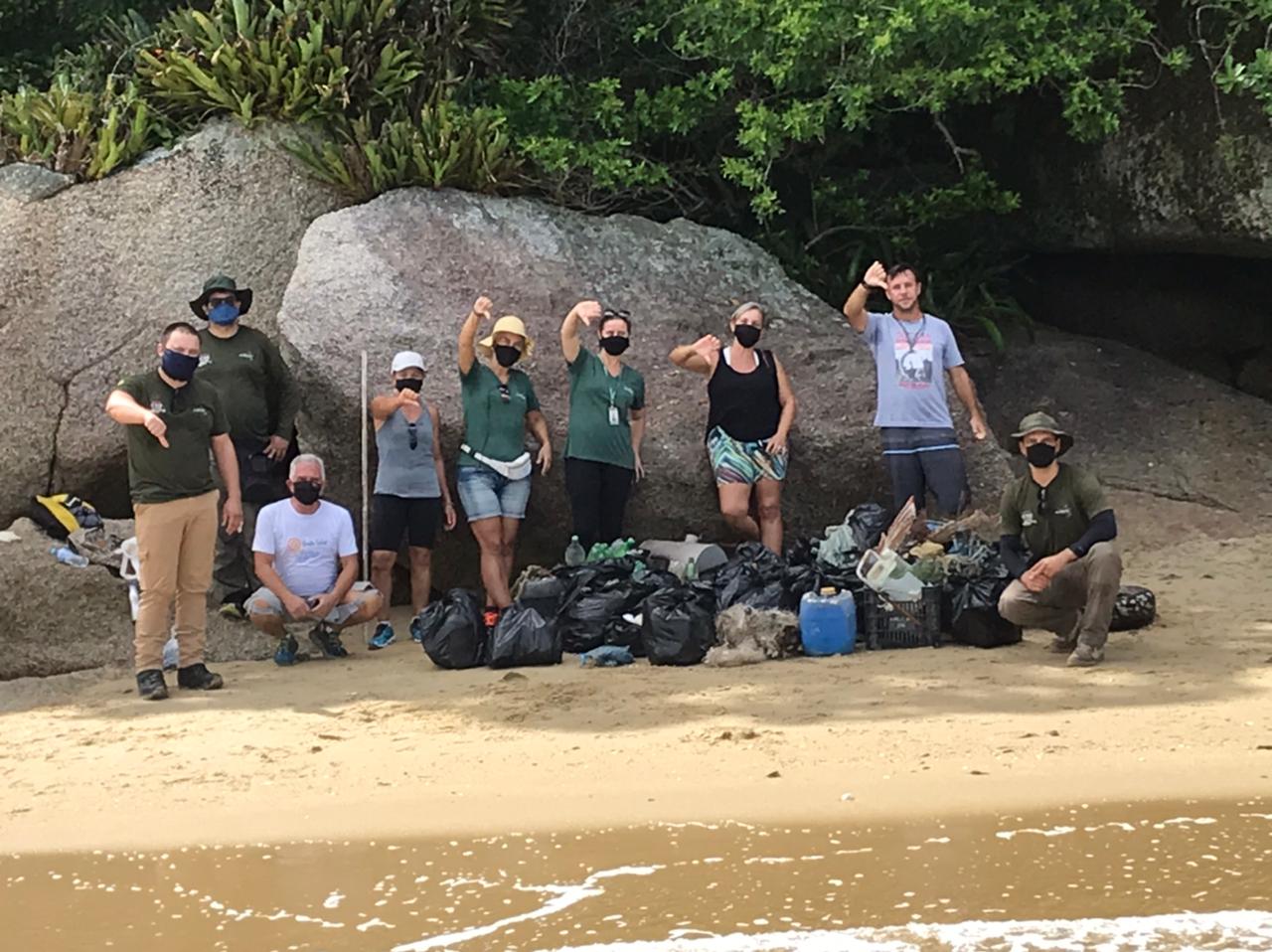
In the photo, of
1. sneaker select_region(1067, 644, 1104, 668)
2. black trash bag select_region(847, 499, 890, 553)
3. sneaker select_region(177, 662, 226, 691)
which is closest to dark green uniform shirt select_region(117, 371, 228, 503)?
sneaker select_region(177, 662, 226, 691)

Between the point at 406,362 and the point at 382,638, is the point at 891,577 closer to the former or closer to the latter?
the point at 382,638

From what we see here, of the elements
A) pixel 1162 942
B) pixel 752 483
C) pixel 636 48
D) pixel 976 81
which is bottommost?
pixel 1162 942

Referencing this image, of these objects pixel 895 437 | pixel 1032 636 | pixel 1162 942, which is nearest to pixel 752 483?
pixel 895 437

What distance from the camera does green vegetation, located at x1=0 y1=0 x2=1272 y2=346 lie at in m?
11.5

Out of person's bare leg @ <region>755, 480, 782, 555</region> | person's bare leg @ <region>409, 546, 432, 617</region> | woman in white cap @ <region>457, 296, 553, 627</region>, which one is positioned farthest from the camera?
person's bare leg @ <region>755, 480, 782, 555</region>

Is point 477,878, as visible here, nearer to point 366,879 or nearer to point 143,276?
point 366,879

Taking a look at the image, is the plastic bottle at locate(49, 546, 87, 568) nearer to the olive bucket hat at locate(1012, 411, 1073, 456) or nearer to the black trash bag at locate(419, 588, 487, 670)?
the black trash bag at locate(419, 588, 487, 670)

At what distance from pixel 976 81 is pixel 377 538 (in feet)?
16.1

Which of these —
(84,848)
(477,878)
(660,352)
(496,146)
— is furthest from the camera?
(496,146)

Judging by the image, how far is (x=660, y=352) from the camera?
1133cm

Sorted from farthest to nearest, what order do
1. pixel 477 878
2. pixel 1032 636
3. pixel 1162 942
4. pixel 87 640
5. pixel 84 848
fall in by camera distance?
1. pixel 87 640
2. pixel 1032 636
3. pixel 84 848
4. pixel 477 878
5. pixel 1162 942

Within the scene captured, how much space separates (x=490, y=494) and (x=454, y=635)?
1.19 meters

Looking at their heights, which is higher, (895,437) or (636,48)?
(636,48)

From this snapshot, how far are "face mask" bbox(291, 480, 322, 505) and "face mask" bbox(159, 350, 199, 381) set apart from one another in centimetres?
99
